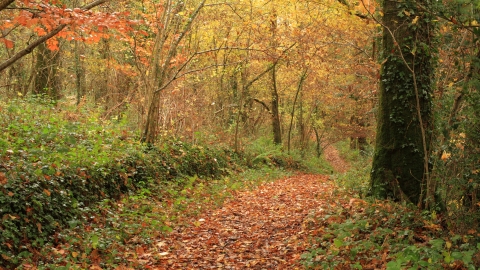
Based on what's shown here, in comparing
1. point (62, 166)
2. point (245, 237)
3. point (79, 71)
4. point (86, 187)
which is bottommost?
point (245, 237)

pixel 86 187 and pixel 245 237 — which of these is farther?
pixel 86 187

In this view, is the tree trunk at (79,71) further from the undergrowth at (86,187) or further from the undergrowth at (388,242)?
the undergrowth at (388,242)

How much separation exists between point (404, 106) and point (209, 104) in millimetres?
11029

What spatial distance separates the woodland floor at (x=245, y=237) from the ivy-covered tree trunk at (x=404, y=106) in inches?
59.9

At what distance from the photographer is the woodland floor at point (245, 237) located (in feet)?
20.3

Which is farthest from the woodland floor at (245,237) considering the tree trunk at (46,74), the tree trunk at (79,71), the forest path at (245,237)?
the tree trunk at (79,71)

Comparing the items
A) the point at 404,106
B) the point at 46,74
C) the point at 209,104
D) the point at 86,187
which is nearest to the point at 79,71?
the point at 46,74

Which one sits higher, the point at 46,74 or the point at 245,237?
the point at 46,74

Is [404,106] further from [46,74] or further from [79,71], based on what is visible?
[79,71]

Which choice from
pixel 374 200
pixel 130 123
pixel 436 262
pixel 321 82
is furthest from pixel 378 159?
pixel 321 82

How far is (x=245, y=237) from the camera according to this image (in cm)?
755

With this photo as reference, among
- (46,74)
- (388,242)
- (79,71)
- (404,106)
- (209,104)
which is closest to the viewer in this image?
(388,242)

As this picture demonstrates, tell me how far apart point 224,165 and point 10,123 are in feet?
23.5

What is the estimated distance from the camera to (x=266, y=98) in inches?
954
